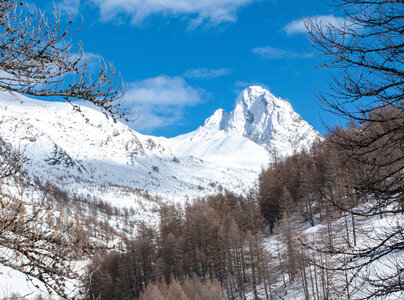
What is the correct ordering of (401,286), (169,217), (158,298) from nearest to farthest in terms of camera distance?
(401,286) → (158,298) → (169,217)

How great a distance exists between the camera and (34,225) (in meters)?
4.61

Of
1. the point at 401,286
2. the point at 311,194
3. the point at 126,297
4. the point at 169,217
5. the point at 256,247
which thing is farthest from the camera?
the point at 169,217

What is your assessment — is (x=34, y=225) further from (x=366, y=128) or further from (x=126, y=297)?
(x=126, y=297)

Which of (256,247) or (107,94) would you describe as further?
(256,247)

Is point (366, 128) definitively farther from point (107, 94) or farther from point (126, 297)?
point (126, 297)

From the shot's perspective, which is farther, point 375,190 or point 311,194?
point 311,194

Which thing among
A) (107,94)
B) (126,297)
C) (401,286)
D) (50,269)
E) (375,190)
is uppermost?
(107,94)

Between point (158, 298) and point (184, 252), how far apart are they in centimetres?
1812

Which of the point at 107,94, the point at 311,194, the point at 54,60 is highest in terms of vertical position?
the point at 311,194

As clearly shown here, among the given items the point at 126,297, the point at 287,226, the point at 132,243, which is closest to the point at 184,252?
the point at 132,243

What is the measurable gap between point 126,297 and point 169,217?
656 inches

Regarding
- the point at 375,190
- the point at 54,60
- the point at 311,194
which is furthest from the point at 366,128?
the point at 311,194

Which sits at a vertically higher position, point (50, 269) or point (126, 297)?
point (50, 269)

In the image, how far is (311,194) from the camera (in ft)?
172
